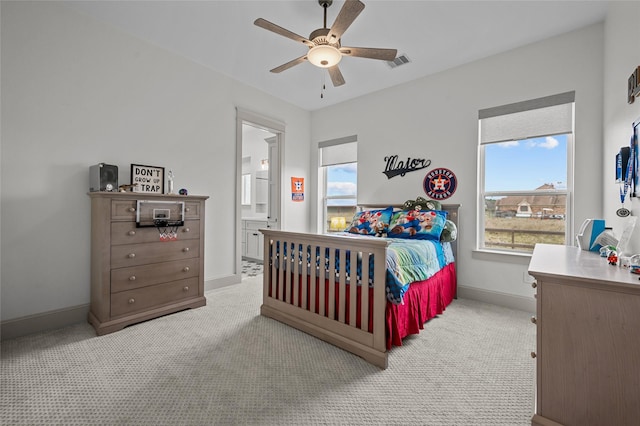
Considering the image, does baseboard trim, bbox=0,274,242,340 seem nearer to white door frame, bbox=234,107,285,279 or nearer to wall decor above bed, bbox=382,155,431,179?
white door frame, bbox=234,107,285,279

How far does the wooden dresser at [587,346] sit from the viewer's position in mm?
1070

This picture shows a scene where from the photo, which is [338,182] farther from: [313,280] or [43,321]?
[43,321]

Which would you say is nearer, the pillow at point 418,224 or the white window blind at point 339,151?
the pillow at point 418,224

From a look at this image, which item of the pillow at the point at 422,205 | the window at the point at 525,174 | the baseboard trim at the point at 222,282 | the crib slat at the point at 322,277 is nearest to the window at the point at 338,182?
the pillow at the point at 422,205

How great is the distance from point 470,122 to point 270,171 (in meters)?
3.02

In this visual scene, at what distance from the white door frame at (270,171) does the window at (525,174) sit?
2.82 metres

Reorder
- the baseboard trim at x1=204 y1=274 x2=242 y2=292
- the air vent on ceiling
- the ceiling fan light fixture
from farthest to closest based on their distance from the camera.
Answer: the baseboard trim at x1=204 y1=274 x2=242 y2=292 < the air vent on ceiling < the ceiling fan light fixture

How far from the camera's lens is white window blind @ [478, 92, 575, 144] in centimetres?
280

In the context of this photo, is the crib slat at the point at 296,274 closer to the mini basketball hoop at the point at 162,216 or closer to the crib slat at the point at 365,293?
the crib slat at the point at 365,293

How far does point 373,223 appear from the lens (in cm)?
346

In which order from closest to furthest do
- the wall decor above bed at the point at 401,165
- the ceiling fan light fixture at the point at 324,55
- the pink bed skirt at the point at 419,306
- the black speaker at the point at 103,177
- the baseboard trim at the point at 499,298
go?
the pink bed skirt at the point at 419,306 → the ceiling fan light fixture at the point at 324,55 → the black speaker at the point at 103,177 → the baseboard trim at the point at 499,298 → the wall decor above bed at the point at 401,165

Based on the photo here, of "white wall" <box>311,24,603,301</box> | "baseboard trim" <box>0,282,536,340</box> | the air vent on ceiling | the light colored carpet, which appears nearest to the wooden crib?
the light colored carpet

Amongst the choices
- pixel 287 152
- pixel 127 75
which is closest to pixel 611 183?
pixel 287 152

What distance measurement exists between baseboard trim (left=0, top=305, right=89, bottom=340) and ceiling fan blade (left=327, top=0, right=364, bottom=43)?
3199 mm
